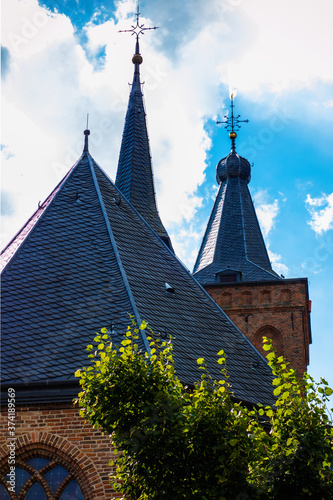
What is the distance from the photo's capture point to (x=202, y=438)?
726cm

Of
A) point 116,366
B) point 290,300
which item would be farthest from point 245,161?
point 116,366

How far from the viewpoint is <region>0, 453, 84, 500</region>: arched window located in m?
10.1

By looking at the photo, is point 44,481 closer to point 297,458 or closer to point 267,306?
point 297,458

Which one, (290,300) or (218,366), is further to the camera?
(290,300)

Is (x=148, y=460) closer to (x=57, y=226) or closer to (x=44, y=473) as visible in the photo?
(x=44, y=473)

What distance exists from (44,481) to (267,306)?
1639 cm

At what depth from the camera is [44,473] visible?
10.2 m

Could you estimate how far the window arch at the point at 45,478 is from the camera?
10102 millimetres

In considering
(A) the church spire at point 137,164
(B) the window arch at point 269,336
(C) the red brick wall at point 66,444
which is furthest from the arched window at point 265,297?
(C) the red brick wall at point 66,444

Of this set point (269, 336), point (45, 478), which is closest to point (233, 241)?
point (269, 336)

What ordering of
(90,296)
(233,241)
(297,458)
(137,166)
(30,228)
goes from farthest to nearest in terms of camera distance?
(233,241), (137,166), (30,228), (90,296), (297,458)

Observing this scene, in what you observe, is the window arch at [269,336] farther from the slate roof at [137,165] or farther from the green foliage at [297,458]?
the green foliage at [297,458]

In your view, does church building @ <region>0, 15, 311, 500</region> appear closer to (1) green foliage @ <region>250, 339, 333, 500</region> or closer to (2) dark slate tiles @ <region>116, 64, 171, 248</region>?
(2) dark slate tiles @ <region>116, 64, 171, 248</region>

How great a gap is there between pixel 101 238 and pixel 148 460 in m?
7.29
